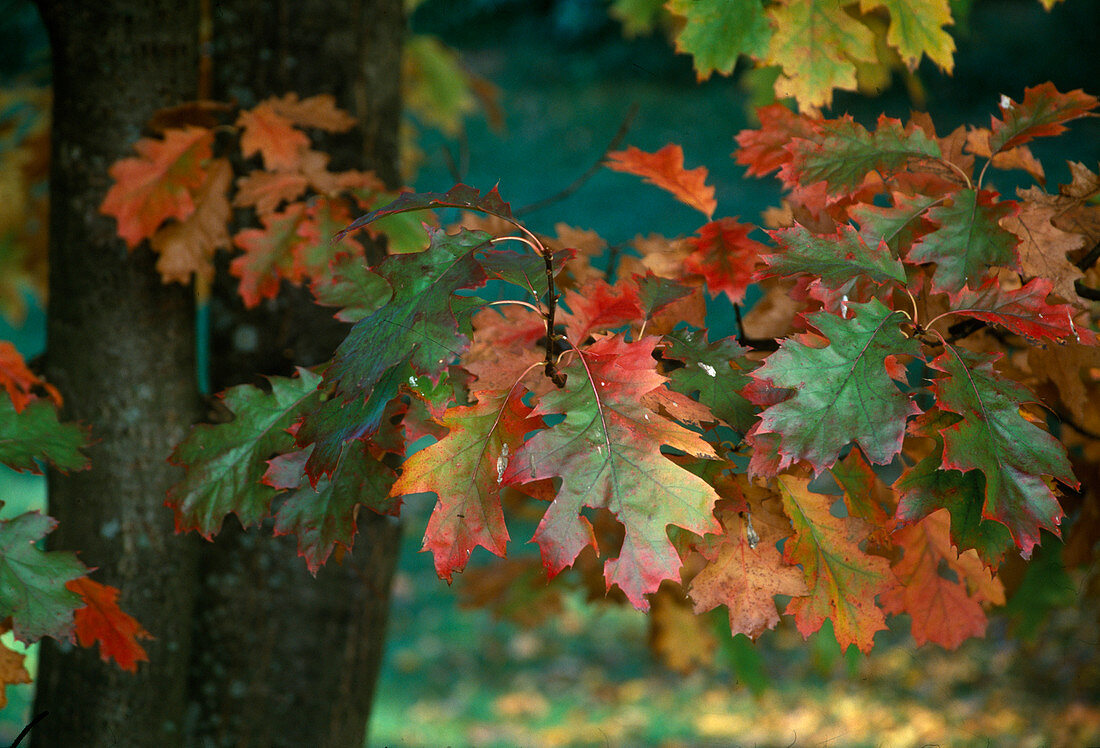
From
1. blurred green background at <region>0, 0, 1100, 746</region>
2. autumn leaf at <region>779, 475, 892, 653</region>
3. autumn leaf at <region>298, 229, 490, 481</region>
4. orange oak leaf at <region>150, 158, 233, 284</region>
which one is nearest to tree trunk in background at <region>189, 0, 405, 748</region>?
orange oak leaf at <region>150, 158, 233, 284</region>

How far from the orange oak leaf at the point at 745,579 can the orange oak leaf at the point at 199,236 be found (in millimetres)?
1062

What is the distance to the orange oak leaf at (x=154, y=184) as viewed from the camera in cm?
140

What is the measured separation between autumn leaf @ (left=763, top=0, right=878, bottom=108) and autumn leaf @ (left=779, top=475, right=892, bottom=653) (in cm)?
71

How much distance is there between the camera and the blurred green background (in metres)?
2.66

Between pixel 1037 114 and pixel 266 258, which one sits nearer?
pixel 1037 114

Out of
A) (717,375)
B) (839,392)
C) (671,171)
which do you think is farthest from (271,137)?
(839,392)

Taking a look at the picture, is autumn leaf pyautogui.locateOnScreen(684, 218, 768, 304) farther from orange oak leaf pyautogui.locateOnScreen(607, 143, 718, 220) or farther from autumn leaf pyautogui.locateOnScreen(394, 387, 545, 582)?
autumn leaf pyautogui.locateOnScreen(394, 387, 545, 582)

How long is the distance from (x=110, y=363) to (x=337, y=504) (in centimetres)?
78

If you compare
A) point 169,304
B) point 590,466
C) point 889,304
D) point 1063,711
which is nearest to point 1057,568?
point 889,304

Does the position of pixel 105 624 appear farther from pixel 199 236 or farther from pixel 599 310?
pixel 599 310

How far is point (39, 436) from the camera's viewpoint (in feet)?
3.87

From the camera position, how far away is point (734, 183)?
7086 millimetres

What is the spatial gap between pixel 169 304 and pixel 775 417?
1241mm

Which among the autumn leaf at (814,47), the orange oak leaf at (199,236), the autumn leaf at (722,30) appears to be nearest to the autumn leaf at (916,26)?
the autumn leaf at (814,47)
